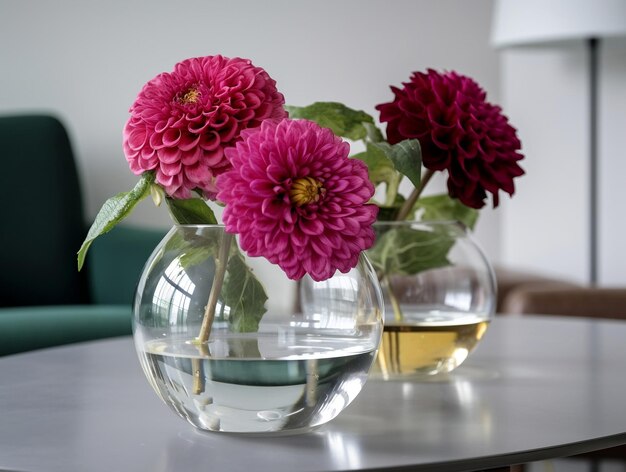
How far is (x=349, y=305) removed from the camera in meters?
0.60

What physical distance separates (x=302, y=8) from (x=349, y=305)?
225 cm

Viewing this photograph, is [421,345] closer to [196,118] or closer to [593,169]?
[196,118]

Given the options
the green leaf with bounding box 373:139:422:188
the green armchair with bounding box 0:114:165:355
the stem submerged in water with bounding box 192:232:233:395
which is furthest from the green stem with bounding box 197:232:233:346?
the green armchair with bounding box 0:114:165:355

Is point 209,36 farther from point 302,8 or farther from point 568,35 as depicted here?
point 568,35

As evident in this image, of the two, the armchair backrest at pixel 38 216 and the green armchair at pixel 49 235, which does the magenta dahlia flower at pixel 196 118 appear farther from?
the armchair backrest at pixel 38 216

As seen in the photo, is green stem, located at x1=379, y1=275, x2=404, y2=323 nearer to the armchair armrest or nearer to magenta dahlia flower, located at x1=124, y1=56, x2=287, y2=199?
magenta dahlia flower, located at x1=124, y1=56, x2=287, y2=199

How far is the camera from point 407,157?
2.25 feet

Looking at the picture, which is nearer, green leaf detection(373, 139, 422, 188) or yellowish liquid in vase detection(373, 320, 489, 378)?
green leaf detection(373, 139, 422, 188)

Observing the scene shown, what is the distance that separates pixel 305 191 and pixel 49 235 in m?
2.02

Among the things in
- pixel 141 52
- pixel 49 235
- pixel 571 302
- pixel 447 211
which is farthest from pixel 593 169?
pixel 447 211

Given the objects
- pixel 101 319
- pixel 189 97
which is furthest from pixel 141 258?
pixel 189 97

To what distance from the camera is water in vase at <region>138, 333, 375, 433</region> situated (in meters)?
0.56

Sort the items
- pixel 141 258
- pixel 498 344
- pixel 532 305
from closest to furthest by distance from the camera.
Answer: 1. pixel 498 344
2. pixel 532 305
3. pixel 141 258

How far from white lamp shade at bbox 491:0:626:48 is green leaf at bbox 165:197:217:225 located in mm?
1950
